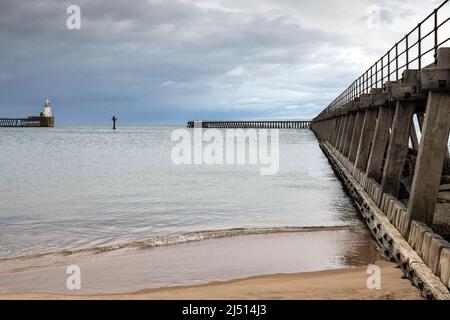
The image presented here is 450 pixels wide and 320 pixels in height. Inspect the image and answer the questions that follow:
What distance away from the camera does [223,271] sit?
8.33 meters

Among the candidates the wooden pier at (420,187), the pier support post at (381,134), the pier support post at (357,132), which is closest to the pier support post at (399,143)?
the wooden pier at (420,187)

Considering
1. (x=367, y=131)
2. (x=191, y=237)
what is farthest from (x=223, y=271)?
(x=367, y=131)

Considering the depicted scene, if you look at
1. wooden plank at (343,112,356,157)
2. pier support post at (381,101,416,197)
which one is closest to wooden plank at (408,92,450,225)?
pier support post at (381,101,416,197)

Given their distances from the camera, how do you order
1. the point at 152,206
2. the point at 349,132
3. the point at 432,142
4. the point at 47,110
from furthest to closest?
the point at 47,110, the point at 349,132, the point at 152,206, the point at 432,142

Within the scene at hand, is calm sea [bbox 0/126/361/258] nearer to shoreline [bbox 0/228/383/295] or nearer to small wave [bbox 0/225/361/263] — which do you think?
small wave [bbox 0/225/361/263]

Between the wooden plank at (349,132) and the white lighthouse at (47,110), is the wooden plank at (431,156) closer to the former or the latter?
the wooden plank at (349,132)

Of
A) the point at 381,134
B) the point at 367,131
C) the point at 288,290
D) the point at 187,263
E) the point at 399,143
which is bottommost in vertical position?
the point at 187,263

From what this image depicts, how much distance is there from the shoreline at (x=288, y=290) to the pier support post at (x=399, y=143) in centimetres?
280

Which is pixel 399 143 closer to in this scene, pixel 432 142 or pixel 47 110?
pixel 432 142

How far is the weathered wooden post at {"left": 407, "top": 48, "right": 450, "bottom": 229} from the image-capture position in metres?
6.97

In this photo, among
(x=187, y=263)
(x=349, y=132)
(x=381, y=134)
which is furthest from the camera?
(x=349, y=132)

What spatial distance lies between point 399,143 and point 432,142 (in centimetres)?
287
